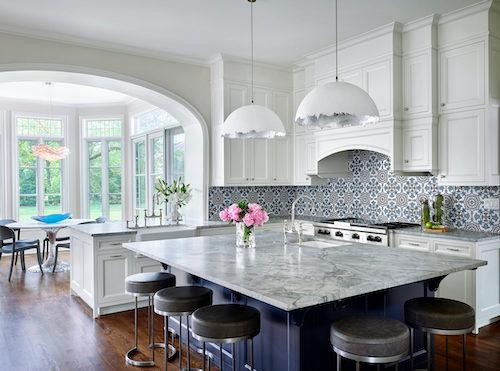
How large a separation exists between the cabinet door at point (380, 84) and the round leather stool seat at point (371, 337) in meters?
2.91

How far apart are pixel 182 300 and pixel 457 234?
9.14ft

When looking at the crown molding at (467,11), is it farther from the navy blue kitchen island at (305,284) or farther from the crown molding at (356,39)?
the navy blue kitchen island at (305,284)

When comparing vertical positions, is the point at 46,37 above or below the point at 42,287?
above

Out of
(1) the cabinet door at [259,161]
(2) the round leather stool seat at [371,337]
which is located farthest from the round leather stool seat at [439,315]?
(1) the cabinet door at [259,161]

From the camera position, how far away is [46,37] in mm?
4582

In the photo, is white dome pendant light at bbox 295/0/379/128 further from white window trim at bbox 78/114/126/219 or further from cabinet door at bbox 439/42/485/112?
white window trim at bbox 78/114/126/219

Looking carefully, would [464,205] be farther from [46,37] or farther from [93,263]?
[46,37]

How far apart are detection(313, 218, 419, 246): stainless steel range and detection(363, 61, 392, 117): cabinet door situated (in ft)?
4.03

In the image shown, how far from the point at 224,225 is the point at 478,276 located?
113 inches

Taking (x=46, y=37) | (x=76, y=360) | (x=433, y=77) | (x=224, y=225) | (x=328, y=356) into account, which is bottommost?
(x=76, y=360)

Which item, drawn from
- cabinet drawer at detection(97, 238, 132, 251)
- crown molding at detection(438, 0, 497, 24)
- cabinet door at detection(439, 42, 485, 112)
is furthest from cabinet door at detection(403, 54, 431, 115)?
cabinet drawer at detection(97, 238, 132, 251)

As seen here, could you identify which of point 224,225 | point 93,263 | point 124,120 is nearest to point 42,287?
point 93,263

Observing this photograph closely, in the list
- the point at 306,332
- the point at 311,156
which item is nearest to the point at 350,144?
the point at 311,156

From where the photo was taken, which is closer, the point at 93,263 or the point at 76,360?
the point at 76,360
